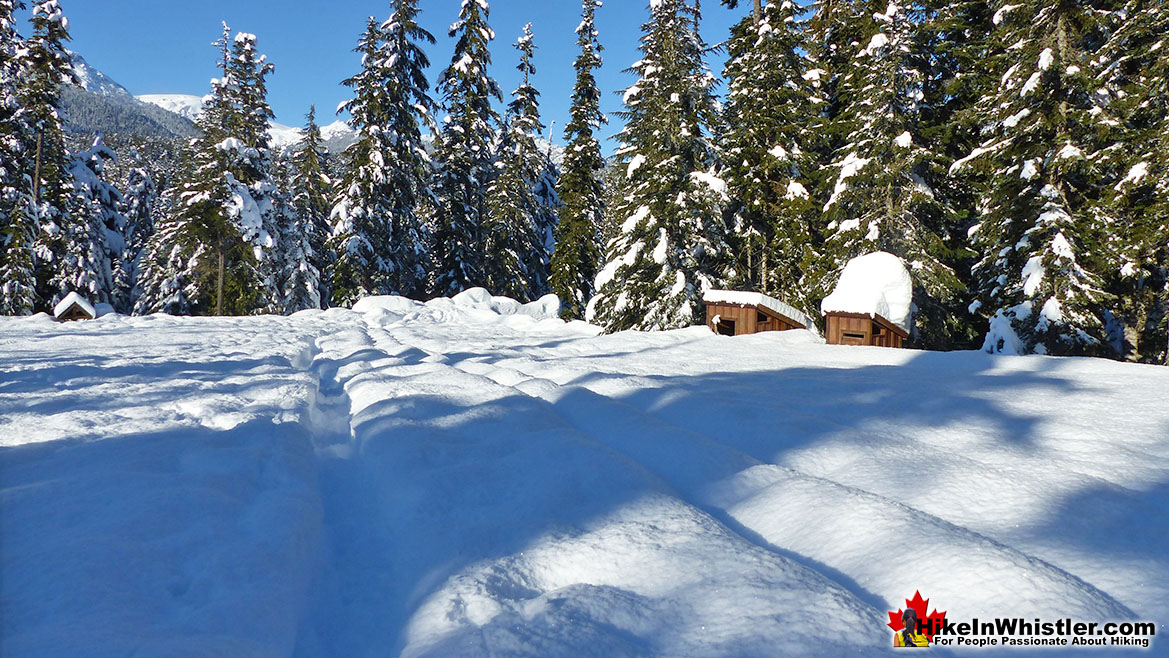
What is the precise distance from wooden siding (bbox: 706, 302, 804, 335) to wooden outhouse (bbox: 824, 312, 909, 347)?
198 cm

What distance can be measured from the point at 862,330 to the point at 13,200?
31153 mm

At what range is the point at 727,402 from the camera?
185 inches

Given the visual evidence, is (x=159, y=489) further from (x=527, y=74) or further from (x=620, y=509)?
(x=527, y=74)

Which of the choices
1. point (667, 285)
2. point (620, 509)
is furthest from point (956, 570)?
point (667, 285)

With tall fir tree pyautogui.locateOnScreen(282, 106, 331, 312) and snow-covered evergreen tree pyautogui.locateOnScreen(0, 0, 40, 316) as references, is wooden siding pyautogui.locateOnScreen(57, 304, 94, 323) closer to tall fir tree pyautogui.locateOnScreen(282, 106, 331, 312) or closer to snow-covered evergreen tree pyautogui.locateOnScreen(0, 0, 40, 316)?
snow-covered evergreen tree pyautogui.locateOnScreen(0, 0, 40, 316)

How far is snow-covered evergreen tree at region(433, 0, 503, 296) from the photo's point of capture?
88.2 feet

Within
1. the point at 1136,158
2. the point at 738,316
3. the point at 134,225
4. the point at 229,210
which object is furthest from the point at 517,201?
the point at 134,225

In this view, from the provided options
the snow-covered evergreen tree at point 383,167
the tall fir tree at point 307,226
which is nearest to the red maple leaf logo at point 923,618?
the snow-covered evergreen tree at point 383,167

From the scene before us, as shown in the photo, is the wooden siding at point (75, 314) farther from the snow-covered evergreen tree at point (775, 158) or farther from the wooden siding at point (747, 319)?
the snow-covered evergreen tree at point (775, 158)

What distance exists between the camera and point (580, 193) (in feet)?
77.9

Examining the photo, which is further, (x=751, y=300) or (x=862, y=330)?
(x=751, y=300)

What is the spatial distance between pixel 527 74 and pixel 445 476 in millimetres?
30488

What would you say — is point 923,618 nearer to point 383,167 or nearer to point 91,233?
point 383,167

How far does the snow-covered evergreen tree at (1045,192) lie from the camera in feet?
38.1
